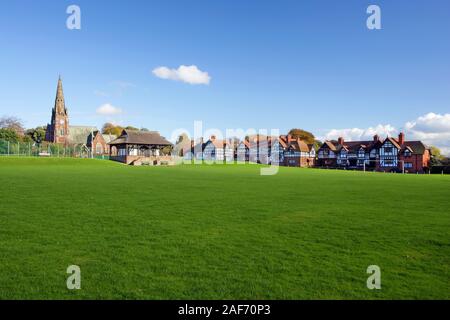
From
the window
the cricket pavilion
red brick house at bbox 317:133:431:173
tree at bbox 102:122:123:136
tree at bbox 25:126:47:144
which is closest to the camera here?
the cricket pavilion

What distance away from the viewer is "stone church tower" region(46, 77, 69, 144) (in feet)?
374

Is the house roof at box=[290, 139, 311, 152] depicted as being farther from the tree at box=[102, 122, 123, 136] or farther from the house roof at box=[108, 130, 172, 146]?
the tree at box=[102, 122, 123, 136]

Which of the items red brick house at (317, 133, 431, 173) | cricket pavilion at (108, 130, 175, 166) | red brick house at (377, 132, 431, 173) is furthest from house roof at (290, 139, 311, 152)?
cricket pavilion at (108, 130, 175, 166)

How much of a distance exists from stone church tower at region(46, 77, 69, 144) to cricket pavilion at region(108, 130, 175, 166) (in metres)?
51.5

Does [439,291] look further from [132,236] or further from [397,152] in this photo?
[397,152]

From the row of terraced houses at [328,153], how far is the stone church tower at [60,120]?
40.5 meters

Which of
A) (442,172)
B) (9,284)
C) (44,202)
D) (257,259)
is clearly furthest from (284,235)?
(442,172)

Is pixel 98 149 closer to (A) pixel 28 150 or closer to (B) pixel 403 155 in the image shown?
(A) pixel 28 150

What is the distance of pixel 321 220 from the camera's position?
11.9m

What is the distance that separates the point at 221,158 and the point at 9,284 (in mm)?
105264

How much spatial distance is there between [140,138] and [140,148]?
2.28m

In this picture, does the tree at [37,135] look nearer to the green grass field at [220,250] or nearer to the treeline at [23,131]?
the treeline at [23,131]

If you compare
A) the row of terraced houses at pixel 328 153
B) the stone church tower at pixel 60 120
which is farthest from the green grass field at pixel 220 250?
the stone church tower at pixel 60 120
